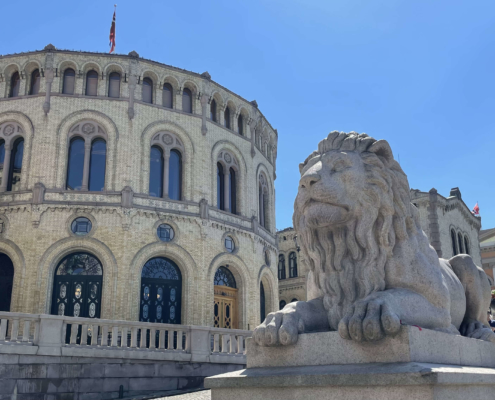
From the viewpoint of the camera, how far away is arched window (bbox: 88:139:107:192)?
2428 cm

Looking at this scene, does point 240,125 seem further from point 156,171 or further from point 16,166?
point 16,166

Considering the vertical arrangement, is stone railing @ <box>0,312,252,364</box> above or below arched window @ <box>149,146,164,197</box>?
below

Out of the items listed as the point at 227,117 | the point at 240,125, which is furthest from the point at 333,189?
the point at 240,125

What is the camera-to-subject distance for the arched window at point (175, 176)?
1011 inches

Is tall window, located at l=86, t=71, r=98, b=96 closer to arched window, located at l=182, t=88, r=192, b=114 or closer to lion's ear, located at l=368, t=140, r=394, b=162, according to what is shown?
arched window, located at l=182, t=88, r=192, b=114

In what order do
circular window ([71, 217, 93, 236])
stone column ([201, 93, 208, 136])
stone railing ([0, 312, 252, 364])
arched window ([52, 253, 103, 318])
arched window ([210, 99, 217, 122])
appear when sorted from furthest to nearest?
arched window ([210, 99, 217, 122])
stone column ([201, 93, 208, 136])
circular window ([71, 217, 93, 236])
arched window ([52, 253, 103, 318])
stone railing ([0, 312, 252, 364])

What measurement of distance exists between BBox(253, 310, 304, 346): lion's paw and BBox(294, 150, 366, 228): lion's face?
762 mm

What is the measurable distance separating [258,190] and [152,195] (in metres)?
6.79

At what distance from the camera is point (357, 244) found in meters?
4.35

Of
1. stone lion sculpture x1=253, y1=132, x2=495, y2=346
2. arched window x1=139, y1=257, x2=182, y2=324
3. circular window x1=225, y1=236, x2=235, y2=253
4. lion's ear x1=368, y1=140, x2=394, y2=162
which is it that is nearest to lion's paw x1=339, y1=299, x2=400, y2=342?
stone lion sculpture x1=253, y1=132, x2=495, y2=346

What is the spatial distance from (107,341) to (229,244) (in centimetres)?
1177

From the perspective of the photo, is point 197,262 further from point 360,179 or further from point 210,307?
point 360,179

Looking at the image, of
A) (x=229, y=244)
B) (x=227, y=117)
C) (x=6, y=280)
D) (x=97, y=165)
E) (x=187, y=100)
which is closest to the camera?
(x=6, y=280)

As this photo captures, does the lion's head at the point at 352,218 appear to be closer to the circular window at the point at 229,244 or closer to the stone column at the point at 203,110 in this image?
the circular window at the point at 229,244
